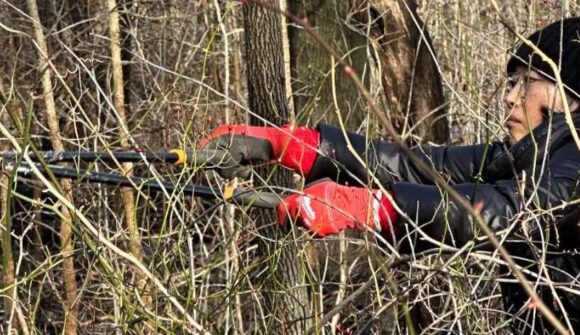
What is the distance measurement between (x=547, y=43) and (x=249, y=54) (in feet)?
4.73

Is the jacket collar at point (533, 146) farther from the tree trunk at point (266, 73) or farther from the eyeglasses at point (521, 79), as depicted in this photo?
the tree trunk at point (266, 73)

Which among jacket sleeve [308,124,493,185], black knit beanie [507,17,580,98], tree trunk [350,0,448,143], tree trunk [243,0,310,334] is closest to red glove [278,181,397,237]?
jacket sleeve [308,124,493,185]

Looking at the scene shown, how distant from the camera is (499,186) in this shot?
378 centimetres

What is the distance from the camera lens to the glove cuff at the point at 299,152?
4633mm

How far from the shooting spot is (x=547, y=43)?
4.46 metres

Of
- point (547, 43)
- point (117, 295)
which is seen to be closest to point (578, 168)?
point (547, 43)

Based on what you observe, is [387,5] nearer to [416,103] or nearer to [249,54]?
[416,103]

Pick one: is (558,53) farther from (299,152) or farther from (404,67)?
(404,67)

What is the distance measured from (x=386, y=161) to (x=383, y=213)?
110 centimetres

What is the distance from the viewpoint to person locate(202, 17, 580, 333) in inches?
143

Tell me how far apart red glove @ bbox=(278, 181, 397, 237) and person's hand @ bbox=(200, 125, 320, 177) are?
704 mm

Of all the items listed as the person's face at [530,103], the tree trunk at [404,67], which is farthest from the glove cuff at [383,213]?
the tree trunk at [404,67]

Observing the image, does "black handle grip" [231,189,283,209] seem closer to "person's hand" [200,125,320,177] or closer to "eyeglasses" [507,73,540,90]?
"person's hand" [200,125,320,177]

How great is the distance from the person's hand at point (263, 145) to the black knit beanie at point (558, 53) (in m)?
0.87
